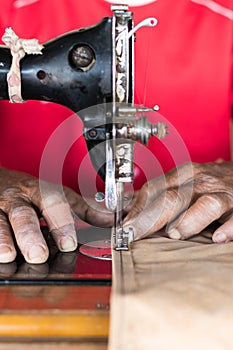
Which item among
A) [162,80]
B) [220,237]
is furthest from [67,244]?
[162,80]

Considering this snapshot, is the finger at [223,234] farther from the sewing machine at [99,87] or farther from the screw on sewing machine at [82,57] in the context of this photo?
the screw on sewing machine at [82,57]

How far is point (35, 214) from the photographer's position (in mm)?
1260

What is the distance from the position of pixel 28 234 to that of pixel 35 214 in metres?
0.10

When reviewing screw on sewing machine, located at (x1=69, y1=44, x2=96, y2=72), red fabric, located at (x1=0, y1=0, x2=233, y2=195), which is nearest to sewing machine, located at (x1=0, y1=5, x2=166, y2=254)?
screw on sewing machine, located at (x1=69, y1=44, x2=96, y2=72)

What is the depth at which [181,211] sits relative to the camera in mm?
1308

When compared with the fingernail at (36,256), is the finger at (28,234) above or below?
above

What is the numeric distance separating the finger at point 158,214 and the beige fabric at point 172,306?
0.18 meters

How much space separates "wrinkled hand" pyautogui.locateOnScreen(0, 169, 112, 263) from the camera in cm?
115

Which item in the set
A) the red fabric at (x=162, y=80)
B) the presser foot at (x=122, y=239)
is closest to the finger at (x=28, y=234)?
the presser foot at (x=122, y=239)

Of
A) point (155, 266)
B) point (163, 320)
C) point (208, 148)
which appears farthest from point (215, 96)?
point (163, 320)

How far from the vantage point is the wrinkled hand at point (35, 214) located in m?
1.15

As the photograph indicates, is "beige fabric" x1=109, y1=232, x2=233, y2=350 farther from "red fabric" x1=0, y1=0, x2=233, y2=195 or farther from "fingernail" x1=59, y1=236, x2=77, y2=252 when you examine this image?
"red fabric" x1=0, y1=0, x2=233, y2=195

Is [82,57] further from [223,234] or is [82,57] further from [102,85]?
[223,234]

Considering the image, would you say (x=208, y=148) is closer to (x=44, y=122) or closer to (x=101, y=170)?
(x=44, y=122)
